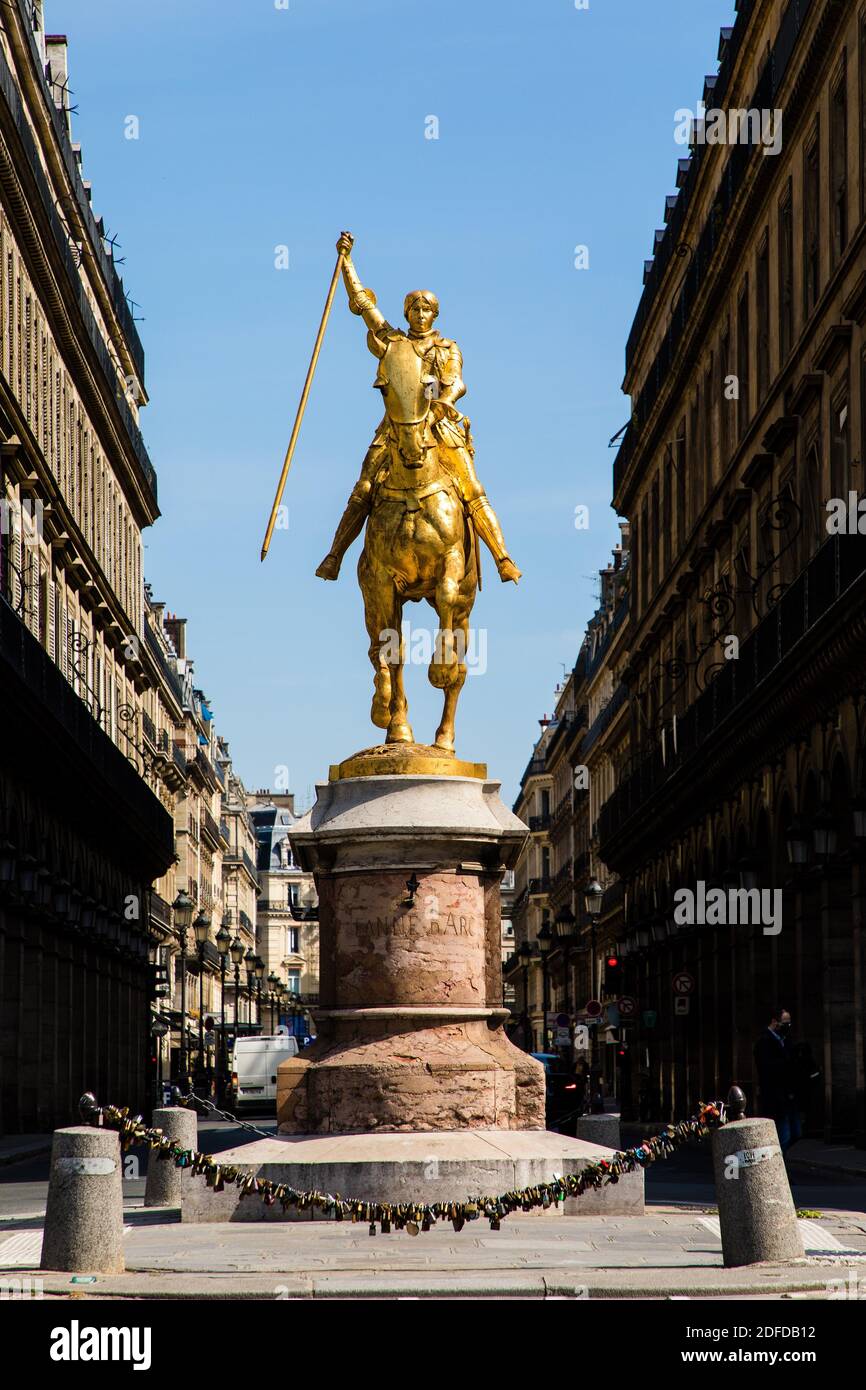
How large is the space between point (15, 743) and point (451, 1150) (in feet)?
77.8

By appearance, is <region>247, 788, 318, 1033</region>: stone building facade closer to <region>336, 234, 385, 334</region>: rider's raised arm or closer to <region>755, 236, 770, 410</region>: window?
<region>755, 236, 770, 410</region>: window

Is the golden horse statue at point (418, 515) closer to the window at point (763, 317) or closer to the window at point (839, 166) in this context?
the window at point (839, 166)

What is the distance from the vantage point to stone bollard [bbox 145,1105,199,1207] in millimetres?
20312

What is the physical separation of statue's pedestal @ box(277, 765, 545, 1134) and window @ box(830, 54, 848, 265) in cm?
1890

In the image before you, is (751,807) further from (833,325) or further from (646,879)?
(646,879)

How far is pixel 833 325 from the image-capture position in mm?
35438

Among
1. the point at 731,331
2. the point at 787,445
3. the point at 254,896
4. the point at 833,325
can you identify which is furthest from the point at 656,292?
the point at 254,896

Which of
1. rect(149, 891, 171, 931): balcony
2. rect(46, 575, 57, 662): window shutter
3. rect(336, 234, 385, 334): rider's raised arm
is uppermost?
rect(46, 575, 57, 662): window shutter

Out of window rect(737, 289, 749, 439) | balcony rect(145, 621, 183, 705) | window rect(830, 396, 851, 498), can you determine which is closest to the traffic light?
window rect(737, 289, 749, 439)

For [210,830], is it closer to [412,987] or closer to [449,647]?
[449,647]

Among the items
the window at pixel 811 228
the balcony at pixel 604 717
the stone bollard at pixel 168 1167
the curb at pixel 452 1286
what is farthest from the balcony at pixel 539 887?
the curb at pixel 452 1286

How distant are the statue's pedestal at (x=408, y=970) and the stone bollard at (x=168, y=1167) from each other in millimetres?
1403

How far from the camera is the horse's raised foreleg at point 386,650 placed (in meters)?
20.6
